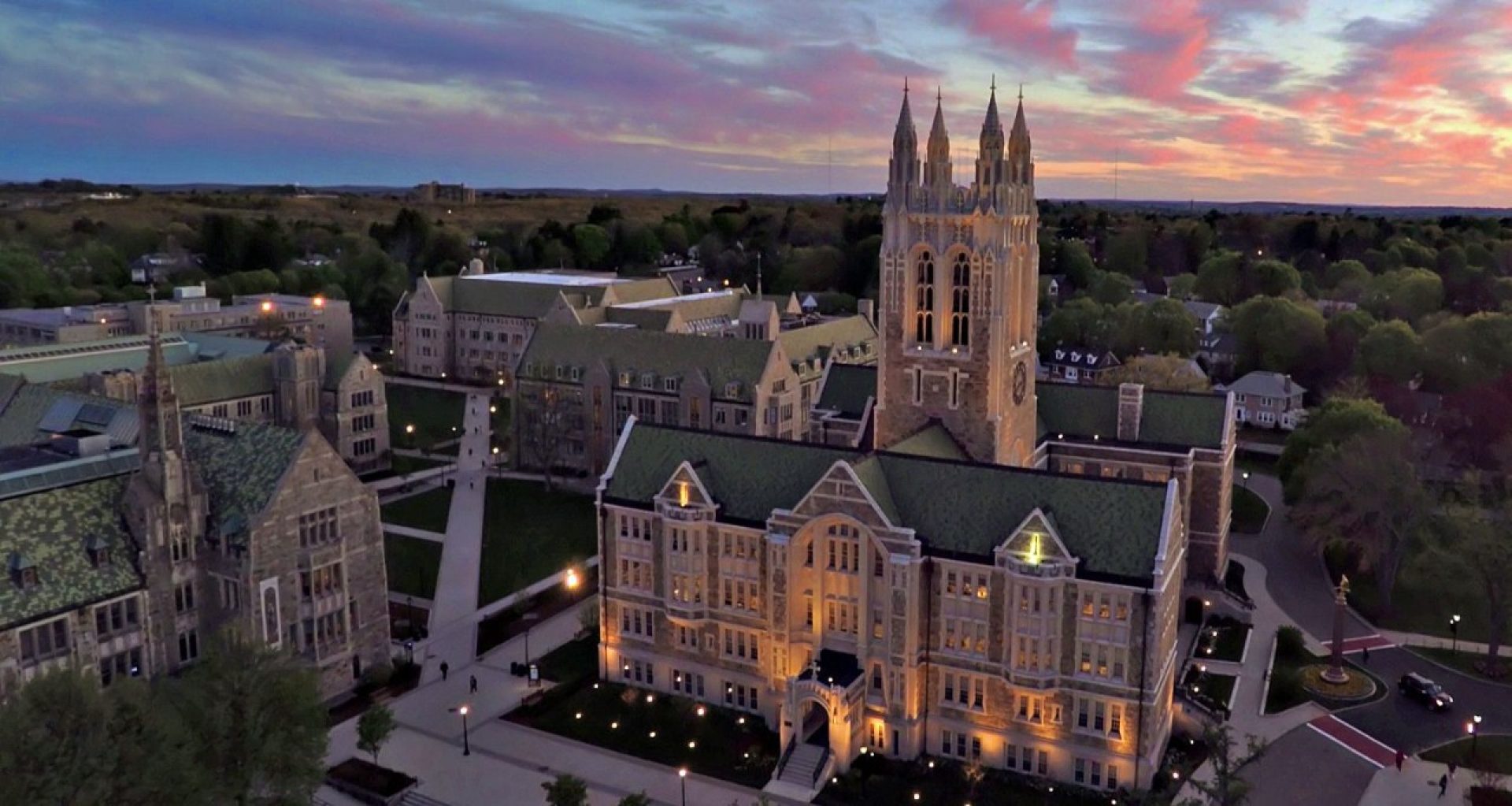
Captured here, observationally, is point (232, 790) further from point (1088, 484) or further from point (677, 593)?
point (1088, 484)

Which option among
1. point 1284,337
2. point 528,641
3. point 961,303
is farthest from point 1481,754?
point 1284,337

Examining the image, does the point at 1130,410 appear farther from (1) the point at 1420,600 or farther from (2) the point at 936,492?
(2) the point at 936,492

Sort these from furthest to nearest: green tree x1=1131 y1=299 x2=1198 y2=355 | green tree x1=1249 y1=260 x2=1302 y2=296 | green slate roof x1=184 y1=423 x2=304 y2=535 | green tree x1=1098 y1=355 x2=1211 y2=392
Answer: green tree x1=1249 y1=260 x2=1302 y2=296 → green tree x1=1131 y1=299 x2=1198 y2=355 → green tree x1=1098 y1=355 x2=1211 y2=392 → green slate roof x1=184 y1=423 x2=304 y2=535

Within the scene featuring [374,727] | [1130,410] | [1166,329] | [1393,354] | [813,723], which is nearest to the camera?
[374,727]

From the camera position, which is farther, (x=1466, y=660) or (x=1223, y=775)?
(x=1466, y=660)

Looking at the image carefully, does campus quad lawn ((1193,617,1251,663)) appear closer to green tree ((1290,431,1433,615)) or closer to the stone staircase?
green tree ((1290,431,1433,615))

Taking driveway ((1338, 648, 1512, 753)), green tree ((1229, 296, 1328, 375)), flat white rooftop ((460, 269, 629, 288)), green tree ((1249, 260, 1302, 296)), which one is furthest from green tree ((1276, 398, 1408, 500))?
flat white rooftop ((460, 269, 629, 288))
